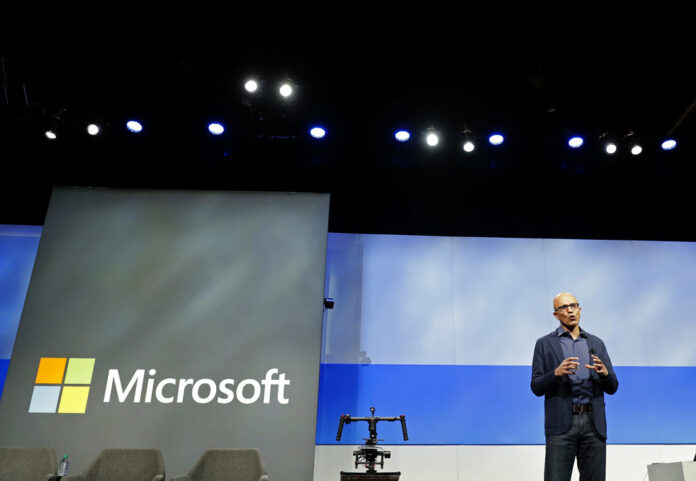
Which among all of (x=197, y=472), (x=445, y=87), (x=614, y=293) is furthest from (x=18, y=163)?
(x=614, y=293)

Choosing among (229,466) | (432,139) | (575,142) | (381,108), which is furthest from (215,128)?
(575,142)

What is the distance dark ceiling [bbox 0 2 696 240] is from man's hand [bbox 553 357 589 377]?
2.42 m

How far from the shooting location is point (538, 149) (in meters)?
5.80

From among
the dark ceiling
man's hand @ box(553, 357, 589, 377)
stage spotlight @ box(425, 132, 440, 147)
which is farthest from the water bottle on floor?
stage spotlight @ box(425, 132, 440, 147)

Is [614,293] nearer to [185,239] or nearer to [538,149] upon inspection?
[538,149]

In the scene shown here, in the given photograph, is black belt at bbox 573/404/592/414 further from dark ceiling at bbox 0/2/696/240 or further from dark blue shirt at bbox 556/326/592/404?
dark ceiling at bbox 0/2/696/240

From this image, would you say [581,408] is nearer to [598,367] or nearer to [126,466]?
[598,367]

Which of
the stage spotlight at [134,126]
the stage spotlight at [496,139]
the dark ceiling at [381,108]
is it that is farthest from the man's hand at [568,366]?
the stage spotlight at [134,126]

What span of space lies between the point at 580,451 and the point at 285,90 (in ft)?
12.3

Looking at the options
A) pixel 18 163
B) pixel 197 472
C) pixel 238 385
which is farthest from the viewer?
pixel 18 163

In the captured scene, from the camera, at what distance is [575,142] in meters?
5.67

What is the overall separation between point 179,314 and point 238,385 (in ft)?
2.99

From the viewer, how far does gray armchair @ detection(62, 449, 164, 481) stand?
434 centimetres

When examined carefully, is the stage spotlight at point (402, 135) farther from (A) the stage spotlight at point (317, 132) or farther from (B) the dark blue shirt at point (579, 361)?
(B) the dark blue shirt at point (579, 361)
